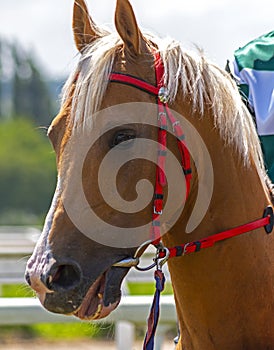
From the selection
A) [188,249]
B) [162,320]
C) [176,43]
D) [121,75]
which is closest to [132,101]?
[121,75]

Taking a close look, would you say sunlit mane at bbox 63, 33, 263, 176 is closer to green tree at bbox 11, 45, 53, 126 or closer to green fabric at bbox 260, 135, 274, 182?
green fabric at bbox 260, 135, 274, 182

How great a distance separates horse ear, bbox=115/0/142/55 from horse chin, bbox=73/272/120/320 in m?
0.76

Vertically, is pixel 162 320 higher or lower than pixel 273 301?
→ lower

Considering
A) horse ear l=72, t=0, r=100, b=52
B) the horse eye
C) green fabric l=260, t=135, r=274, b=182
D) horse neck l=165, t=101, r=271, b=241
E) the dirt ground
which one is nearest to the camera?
the horse eye

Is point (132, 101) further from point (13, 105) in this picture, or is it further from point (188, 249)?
point (13, 105)

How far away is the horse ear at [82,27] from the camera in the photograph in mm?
3311

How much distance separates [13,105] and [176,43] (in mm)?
58765

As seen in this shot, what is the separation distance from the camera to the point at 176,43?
10.6 feet

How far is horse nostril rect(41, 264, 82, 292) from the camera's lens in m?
2.89

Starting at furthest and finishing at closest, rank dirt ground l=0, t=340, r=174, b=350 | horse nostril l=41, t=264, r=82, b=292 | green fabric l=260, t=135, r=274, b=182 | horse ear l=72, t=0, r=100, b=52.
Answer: dirt ground l=0, t=340, r=174, b=350 < green fabric l=260, t=135, r=274, b=182 < horse ear l=72, t=0, r=100, b=52 < horse nostril l=41, t=264, r=82, b=292

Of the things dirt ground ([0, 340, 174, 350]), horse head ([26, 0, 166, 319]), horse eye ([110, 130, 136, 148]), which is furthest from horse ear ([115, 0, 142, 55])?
dirt ground ([0, 340, 174, 350])

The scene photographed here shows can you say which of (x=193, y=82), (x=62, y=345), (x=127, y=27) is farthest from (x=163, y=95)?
(x=62, y=345)

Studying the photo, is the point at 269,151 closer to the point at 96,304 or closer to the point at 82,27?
the point at 82,27

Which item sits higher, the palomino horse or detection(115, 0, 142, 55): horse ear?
detection(115, 0, 142, 55): horse ear
